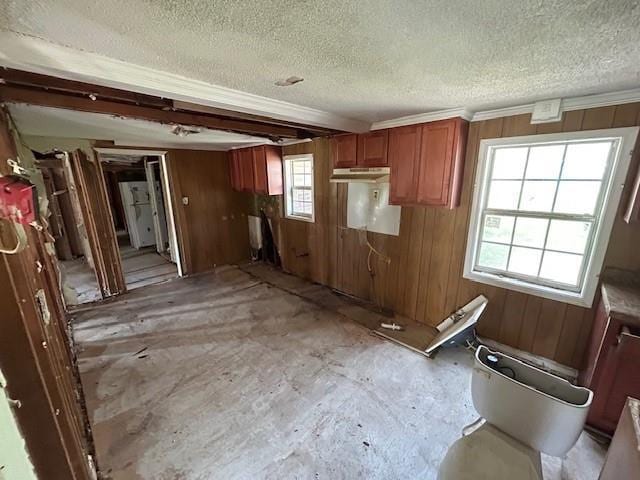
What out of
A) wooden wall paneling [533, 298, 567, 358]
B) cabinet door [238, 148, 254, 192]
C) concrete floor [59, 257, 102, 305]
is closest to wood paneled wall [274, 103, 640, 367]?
wooden wall paneling [533, 298, 567, 358]

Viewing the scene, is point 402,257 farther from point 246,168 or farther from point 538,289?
point 246,168

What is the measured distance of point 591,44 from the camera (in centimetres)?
117

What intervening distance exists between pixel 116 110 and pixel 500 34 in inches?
99.1

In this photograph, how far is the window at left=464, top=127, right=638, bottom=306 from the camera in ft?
6.35

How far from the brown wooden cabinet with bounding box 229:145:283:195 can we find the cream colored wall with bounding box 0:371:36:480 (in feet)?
13.1

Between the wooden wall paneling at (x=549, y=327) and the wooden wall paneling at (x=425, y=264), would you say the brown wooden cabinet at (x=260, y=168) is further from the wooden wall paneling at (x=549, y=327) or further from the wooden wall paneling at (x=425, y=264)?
the wooden wall paneling at (x=549, y=327)

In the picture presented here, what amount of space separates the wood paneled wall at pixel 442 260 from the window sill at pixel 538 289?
0.16ft

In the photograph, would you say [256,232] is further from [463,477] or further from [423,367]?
[463,477]

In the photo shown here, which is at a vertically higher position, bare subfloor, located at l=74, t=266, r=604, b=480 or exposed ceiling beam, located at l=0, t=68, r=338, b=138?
exposed ceiling beam, located at l=0, t=68, r=338, b=138

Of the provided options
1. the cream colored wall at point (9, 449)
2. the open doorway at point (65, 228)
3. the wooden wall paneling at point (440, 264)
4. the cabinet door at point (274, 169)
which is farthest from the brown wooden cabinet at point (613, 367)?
the open doorway at point (65, 228)

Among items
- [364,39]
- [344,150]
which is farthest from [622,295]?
[344,150]

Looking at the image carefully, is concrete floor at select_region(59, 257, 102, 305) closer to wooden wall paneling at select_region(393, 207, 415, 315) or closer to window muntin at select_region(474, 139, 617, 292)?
wooden wall paneling at select_region(393, 207, 415, 315)

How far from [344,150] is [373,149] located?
44 cm

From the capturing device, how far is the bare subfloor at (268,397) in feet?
5.23
